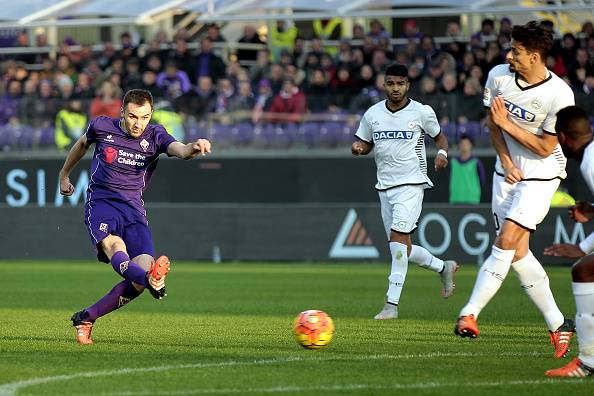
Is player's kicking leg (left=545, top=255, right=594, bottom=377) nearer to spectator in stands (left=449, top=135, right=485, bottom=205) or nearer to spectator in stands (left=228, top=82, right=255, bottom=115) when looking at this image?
spectator in stands (left=449, top=135, right=485, bottom=205)

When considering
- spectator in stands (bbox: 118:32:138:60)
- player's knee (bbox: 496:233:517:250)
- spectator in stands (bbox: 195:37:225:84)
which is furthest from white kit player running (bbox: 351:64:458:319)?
spectator in stands (bbox: 118:32:138:60)

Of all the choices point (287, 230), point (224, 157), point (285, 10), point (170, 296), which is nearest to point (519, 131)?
point (170, 296)

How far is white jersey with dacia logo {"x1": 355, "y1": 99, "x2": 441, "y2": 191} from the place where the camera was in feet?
44.0

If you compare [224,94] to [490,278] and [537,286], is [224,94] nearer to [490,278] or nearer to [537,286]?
[537,286]

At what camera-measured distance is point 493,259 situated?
923 centimetres

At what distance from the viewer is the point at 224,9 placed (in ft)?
94.6

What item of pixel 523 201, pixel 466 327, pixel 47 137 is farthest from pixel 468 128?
pixel 466 327

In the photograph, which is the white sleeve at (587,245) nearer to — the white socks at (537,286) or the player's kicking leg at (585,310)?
the player's kicking leg at (585,310)

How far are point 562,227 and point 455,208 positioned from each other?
1843 mm

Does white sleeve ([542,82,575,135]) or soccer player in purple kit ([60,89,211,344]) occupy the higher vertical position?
white sleeve ([542,82,575,135])

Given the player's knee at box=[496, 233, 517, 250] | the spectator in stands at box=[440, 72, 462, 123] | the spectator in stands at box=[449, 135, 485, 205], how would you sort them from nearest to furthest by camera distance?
1. the player's knee at box=[496, 233, 517, 250]
2. the spectator in stands at box=[449, 135, 485, 205]
3. the spectator in stands at box=[440, 72, 462, 123]

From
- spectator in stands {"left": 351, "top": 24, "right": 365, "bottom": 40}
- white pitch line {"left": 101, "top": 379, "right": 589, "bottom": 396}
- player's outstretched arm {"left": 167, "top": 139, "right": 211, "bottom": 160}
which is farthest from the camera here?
spectator in stands {"left": 351, "top": 24, "right": 365, "bottom": 40}

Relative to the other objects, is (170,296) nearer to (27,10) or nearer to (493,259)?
(493,259)

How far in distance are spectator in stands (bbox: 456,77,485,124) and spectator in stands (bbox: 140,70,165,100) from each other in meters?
6.02
